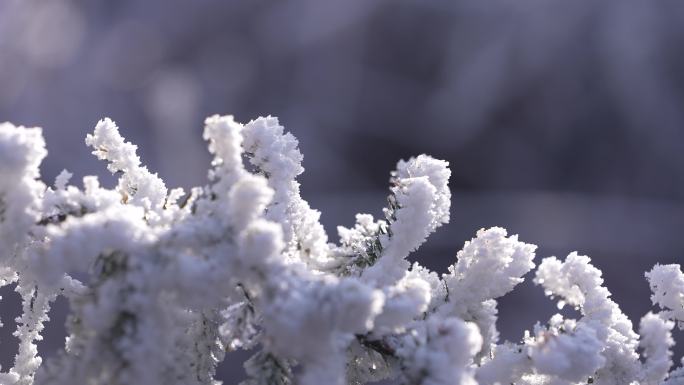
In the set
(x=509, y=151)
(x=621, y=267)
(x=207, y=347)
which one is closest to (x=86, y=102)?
(x=509, y=151)

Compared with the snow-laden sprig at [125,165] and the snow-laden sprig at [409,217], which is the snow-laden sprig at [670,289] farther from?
the snow-laden sprig at [125,165]

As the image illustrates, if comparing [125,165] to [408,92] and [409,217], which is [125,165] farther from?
[408,92]

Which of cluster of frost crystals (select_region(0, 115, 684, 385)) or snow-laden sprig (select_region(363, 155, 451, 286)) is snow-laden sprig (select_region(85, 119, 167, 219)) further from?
snow-laden sprig (select_region(363, 155, 451, 286))

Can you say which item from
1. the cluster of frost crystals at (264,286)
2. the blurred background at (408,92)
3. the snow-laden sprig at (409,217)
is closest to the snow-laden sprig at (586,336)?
the cluster of frost crystals at (264,286)

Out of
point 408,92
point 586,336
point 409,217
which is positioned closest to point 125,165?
point 409,217

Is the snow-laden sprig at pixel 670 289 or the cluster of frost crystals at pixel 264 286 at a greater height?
the snow-laden sprig at pixel 670 289

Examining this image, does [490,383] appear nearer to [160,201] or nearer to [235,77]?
[160,201]
